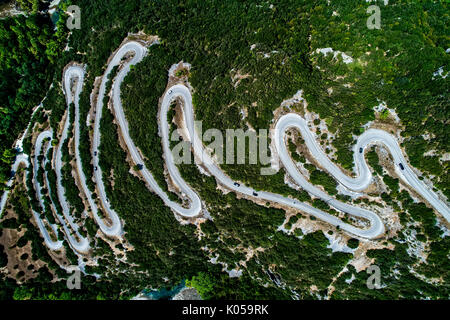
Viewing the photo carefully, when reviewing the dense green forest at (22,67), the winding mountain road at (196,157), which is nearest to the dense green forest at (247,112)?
the dense green forest at (22,67)

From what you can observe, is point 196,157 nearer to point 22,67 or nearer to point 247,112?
point 247,112

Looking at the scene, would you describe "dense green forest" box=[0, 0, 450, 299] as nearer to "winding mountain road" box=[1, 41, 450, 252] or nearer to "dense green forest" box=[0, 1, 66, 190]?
"dense green forest" box=[0, 1, 66, 190]

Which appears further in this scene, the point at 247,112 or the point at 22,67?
the point at 22,67

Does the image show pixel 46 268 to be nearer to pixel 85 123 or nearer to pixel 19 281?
pixel 19 281

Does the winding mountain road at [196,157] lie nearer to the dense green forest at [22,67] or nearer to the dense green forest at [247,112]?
the dense green forest at [247,112]

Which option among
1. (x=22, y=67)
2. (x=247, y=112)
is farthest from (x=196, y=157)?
(x=22, y=67)

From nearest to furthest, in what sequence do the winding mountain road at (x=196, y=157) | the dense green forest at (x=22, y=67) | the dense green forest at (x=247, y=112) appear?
the dense green forest at (x=247, y=112)
the winding mountain road at (x=196, y=157)
the dense green forest at (x=22, y=67)

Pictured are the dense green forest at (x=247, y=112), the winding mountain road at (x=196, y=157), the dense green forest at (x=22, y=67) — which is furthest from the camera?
the dense green forest at (x=22, y=67)

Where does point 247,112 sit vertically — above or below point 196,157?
above

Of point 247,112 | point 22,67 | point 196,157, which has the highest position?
point 22,67
